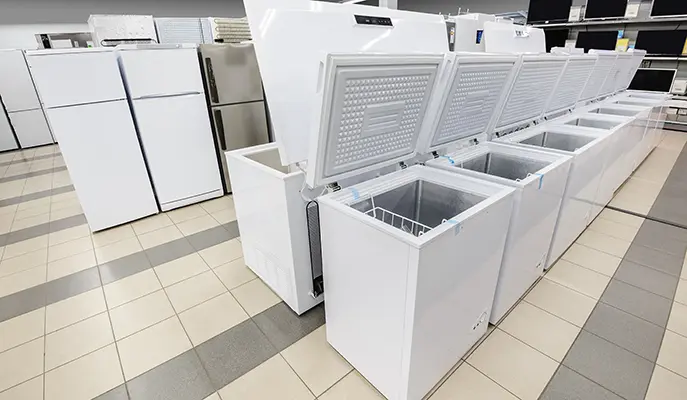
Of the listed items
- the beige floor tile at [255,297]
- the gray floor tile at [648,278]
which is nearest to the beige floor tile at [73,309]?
the beige floor tile at [255,297]

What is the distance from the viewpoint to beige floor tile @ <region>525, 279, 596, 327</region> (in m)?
1.82

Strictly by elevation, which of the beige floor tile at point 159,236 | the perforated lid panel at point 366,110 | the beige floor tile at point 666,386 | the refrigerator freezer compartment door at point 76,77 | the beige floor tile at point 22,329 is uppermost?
the refrigerator freezer compartment door at point 76,77

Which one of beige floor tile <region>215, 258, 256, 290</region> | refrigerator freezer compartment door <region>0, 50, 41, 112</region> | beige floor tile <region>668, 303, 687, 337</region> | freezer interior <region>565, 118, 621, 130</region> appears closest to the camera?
beige floor tile <region>668, 303, 687, 337</region>

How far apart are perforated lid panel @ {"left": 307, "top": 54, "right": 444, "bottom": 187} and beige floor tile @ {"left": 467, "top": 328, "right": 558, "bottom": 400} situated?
3.38 ft

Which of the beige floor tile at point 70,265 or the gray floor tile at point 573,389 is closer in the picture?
the gray floor tile at point 573,389

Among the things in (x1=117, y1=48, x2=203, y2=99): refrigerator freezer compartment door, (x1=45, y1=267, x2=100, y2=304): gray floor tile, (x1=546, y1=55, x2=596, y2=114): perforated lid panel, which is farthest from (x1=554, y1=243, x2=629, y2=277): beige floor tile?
(x1=117, y1=48, x2=203, y2=99): refrigerator freezer compartment door

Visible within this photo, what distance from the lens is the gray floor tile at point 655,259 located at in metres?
2.20

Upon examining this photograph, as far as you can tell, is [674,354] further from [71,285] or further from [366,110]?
[71,285]

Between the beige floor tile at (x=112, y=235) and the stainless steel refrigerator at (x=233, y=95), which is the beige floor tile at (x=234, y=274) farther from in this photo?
the stainless steel refrigerator at (x=233, y=95)

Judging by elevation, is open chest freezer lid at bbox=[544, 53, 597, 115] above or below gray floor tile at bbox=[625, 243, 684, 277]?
above

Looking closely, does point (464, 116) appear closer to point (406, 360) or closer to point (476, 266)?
point (476, 266)

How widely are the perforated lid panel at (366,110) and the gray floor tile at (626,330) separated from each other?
141 cm

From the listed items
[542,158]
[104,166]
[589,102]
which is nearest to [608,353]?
[542,158]

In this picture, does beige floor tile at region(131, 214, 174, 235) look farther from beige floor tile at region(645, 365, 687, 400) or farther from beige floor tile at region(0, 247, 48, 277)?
beige floor tile at region(645, 365, 687, 400)
